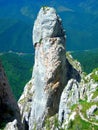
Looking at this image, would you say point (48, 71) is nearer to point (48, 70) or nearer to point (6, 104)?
point (48, 70)

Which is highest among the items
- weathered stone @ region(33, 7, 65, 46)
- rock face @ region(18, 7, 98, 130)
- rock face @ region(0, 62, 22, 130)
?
weathered stone @ region(33, 7, 65, 46)

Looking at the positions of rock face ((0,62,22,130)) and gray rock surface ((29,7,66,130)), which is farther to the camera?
gray rock surface ((29,7,66,130))

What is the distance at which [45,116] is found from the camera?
235 feet

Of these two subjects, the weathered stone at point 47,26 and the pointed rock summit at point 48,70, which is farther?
the weathered stone at point 47,26

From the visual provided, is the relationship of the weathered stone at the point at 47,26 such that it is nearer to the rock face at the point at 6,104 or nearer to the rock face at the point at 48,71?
the rock face at the point at 48,71

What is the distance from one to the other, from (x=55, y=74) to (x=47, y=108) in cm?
578

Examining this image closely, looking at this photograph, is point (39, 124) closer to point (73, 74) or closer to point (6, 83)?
point (73, 74)

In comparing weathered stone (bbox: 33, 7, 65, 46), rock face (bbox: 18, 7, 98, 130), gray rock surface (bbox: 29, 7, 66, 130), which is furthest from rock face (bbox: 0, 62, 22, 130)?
weathered stone (bbox: 33, 7, 65, 46)

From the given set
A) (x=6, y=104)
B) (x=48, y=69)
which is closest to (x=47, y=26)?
(x=48, y=69)

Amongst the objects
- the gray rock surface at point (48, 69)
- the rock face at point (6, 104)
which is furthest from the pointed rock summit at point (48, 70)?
the rock face at point (6, 104)

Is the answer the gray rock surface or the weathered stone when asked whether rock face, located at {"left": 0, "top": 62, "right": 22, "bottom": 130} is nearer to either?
the gray rock surface

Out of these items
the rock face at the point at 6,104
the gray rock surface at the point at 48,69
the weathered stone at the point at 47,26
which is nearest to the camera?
the rock face at the point at 6,104

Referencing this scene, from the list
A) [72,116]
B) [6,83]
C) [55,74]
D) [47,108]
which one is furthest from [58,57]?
[6,83]

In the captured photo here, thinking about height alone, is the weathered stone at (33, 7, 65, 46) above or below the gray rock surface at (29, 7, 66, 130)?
above
